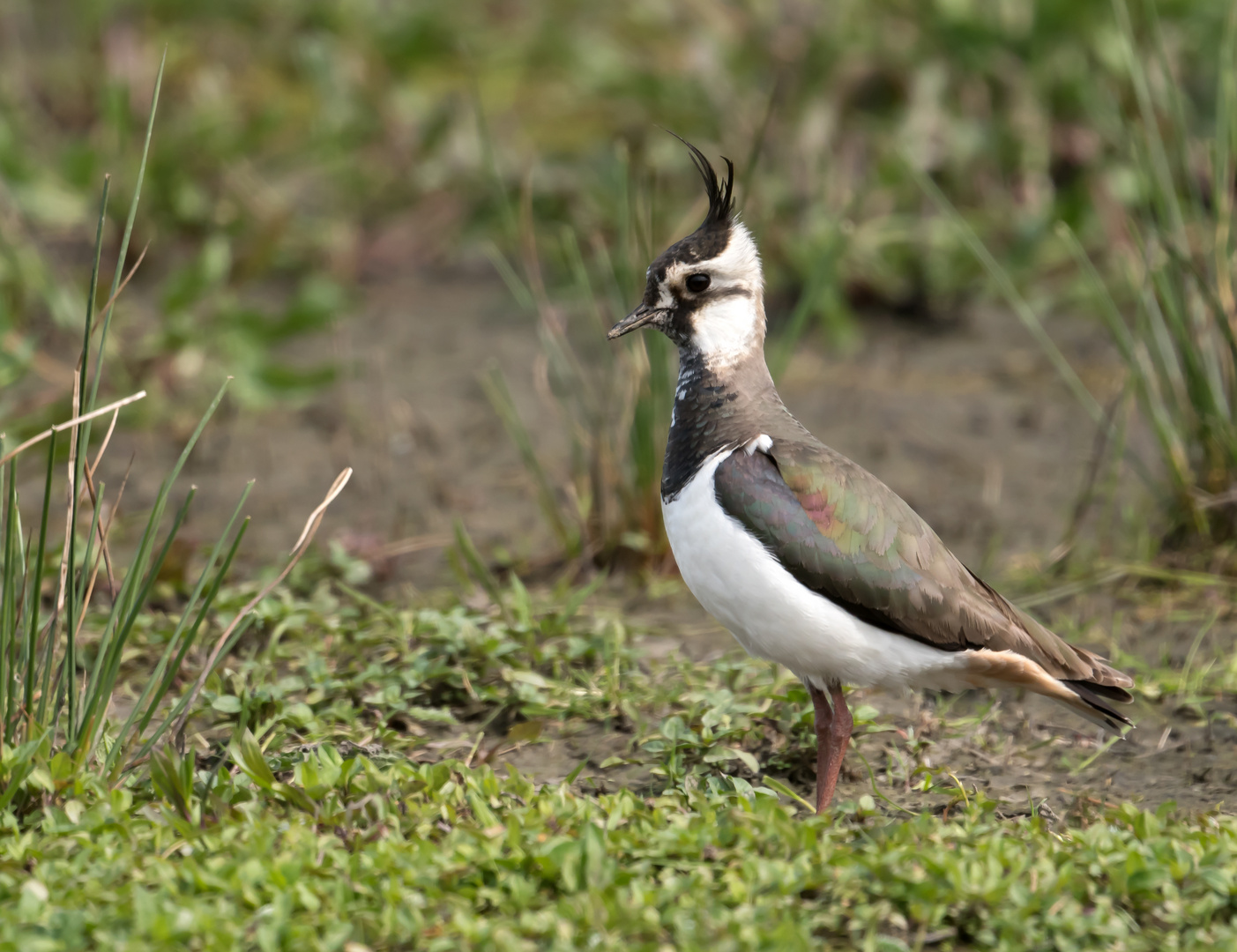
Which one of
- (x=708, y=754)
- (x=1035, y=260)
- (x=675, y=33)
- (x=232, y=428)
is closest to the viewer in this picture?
(x=708, y=754)

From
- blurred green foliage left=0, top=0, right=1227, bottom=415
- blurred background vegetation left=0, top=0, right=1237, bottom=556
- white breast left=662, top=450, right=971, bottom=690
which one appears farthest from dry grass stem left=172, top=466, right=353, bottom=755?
blurred green foliage left=0, top=0, right=1227, bottom=415

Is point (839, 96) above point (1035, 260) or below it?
above

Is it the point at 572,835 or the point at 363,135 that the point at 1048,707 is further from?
the point at 363,135

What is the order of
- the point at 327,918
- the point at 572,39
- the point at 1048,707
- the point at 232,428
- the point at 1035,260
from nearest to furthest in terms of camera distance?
the point at 327,918
the point at 1048,707
the point at 232,428
the point at 1035,260
the point at 572,39

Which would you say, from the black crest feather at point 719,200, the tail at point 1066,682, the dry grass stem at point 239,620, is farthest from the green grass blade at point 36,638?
the tail at point 1066,682

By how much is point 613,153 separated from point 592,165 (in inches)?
6.1

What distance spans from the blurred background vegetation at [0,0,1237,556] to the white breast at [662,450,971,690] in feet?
8.38

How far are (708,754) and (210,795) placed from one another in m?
1.17

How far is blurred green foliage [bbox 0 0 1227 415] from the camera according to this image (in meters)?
6.41

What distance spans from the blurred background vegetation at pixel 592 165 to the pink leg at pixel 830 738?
260 cm

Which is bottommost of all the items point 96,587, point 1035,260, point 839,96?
point 96,587

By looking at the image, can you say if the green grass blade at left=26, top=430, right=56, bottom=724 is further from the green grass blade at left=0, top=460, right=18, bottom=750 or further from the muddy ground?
the muddy ground

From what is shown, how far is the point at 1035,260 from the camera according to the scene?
21.9ft

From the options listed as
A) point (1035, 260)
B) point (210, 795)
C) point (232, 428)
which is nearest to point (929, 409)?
point (1035, 260)
